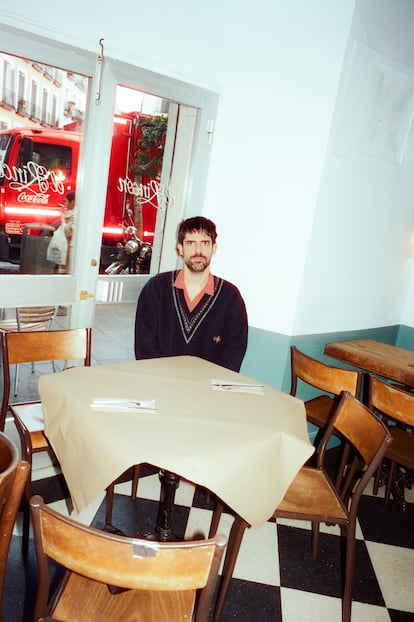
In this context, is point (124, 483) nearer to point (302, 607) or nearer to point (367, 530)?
point (302, 607)

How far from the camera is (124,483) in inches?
100

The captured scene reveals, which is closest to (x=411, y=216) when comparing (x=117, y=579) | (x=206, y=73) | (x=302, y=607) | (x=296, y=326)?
(x=296, y=326)

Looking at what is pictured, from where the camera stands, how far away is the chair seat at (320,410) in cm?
264

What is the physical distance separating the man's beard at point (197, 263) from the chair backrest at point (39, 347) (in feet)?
2.14

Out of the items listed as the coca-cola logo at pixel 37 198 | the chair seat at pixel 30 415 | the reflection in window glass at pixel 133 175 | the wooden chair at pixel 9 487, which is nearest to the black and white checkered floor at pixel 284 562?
the chair seat at pixel 30 415

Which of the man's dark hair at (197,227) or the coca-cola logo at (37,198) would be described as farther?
the coca-cola logo at (37,198)

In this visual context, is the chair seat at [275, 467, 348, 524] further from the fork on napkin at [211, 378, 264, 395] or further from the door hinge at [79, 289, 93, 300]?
the door hinge at [79, 289, 93, 300]

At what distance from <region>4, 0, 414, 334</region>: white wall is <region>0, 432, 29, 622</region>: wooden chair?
83.3 inches

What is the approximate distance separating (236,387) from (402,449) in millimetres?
1172

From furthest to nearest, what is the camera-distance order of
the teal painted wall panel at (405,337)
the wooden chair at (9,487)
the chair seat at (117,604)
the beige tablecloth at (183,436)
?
the teal painted wall panel at (405,337) < the beige tablecloth at (183,436) < the chair seat at (117,604) < the wooden chair at (9,487)

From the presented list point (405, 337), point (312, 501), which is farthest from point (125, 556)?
point (405, 337)

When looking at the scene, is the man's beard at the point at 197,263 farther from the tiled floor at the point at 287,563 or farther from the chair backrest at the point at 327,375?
the tiled floor at the point at 287,563

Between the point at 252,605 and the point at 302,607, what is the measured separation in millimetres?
219

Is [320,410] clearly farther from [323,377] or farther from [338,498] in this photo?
[338,498]
